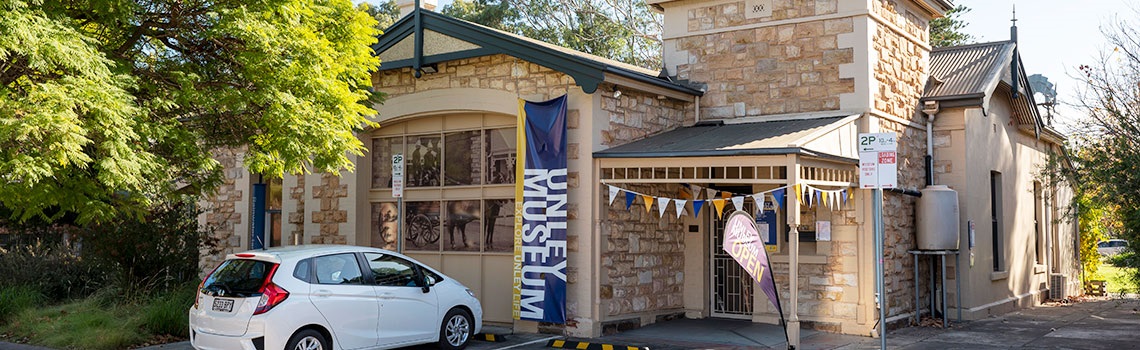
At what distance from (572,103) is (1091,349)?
23.4ft

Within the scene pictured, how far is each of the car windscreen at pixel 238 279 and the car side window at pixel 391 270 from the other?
4.16 feet

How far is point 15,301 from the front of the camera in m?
14.2

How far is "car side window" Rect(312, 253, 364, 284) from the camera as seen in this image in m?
9.95

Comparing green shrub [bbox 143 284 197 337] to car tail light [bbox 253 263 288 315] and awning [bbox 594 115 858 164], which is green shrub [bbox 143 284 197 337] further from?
awning [bbox 594 115 858 164]

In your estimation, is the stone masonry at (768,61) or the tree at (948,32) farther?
the tree at (948,32)

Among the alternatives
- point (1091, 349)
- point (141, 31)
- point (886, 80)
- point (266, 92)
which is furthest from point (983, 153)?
point (141, 31)

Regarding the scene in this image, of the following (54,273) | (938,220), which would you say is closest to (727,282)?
(938,220)

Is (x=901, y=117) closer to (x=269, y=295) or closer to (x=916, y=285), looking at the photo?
(x=916, y=285)

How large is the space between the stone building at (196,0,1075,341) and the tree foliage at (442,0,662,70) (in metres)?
16.5

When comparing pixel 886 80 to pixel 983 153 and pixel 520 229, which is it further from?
pixel 520 229

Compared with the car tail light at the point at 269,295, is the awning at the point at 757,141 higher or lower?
higher

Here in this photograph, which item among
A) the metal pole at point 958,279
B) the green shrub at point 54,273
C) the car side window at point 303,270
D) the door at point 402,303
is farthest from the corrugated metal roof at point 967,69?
the green shrub at point 54,273

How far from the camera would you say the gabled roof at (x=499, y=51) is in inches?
473

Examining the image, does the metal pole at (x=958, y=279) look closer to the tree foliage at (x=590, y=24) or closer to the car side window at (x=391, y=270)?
the car side window at (x=391, y=270)
